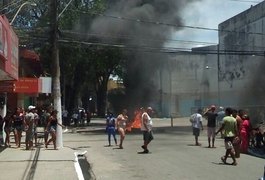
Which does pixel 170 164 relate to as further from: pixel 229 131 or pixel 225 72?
pixel 225 72

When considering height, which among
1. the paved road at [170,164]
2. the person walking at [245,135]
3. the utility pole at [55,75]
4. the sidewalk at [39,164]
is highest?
the utility pole at [55,75]

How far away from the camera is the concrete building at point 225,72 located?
33781 millimetres

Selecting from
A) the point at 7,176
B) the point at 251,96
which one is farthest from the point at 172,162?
the point at 251,96

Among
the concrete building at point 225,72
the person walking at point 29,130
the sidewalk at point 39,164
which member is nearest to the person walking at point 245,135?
the sidewalk at point 39,164

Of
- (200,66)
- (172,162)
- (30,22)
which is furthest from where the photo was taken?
(200,66)

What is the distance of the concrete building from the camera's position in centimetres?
3378

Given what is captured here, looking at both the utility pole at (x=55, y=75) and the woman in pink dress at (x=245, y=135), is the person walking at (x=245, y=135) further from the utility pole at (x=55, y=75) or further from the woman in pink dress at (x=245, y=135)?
the utility pole at (x=55, y=75)

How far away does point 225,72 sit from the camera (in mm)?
49062

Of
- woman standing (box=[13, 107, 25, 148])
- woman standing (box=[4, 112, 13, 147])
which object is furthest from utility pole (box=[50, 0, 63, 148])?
woman standing (box=[4, 112, 13, 147])

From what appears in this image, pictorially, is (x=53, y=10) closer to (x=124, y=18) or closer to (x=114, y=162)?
(x=114, y=162)

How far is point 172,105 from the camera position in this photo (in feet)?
200

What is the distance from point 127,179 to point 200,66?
5049 cm

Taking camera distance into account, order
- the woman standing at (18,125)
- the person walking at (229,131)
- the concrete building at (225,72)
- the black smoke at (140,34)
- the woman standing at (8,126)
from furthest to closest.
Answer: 1. the concrete building at (225,72)
2. the black smoke at (140,34)
3. the woman standing at (18,125)
4. the woman standing at (8,126)
5. the person walking at (229,131)

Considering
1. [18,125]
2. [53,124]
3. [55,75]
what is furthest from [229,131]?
[18,125]
